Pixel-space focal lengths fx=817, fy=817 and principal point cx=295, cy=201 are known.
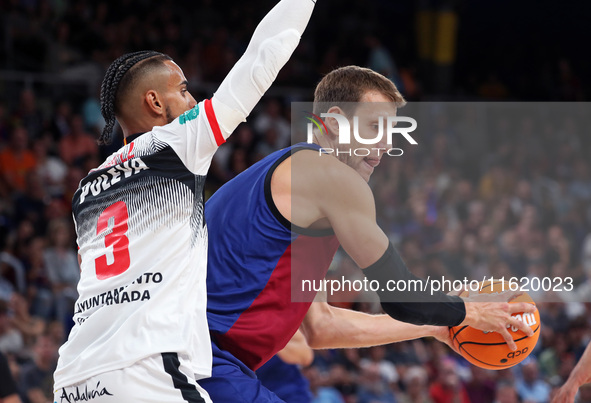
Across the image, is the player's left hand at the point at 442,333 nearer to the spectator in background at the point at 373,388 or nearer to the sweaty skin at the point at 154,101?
the sweaty skin at the point at 154,101

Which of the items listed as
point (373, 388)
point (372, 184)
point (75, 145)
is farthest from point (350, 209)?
point (372, 184)

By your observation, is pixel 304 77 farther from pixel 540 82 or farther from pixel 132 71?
pixel 132 71

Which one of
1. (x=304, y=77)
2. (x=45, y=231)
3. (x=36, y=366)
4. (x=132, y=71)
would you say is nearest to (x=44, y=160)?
(x=45, y=231)

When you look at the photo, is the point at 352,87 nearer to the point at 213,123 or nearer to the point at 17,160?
the point at 213,123

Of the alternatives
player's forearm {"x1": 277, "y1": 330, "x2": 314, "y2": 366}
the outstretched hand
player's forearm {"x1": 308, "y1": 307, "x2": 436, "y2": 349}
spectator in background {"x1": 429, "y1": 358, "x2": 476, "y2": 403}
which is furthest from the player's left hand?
spectator in background {"x1": 429, "y1": 358, "x2": 476, "y2": 403}

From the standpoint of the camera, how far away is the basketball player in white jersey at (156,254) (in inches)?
109

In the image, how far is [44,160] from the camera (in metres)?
9.96

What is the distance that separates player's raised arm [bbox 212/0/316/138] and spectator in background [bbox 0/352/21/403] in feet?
8.40

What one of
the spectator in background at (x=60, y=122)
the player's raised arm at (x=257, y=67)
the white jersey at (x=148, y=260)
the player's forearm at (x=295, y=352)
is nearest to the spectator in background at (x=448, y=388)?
the player's forearm at (x=295, y=352)

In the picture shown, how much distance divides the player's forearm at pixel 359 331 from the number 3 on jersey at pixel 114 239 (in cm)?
132

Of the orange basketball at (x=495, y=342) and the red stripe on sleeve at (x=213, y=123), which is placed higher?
the red stripe on sleeve at (x=213, y=123)

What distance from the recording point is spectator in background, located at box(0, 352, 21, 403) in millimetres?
4684

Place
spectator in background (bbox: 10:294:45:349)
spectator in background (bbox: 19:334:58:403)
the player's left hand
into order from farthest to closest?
spectator in background (bbox: 10:294:45:349) → spectator in background (bbox: 19:334:58:403) → the player's left hand

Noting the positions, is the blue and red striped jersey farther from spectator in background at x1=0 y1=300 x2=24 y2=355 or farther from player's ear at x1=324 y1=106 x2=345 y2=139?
spectator in background at x1=0 y1=300 x2=24 y2=355
